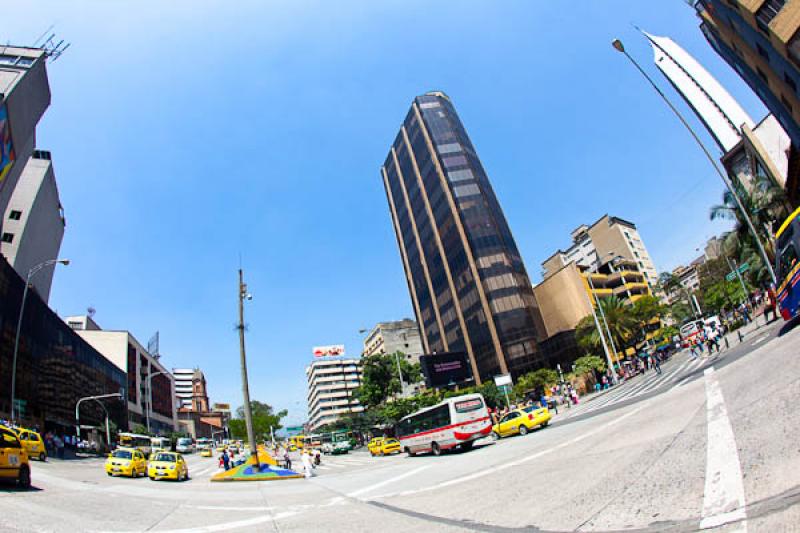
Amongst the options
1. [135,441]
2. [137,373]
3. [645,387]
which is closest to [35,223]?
[137,373]

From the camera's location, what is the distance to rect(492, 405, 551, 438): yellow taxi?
71.5 feet

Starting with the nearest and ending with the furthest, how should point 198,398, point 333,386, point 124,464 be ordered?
point 124,464 → point 333,386 → point 198,398

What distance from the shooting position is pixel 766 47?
83.7 ft

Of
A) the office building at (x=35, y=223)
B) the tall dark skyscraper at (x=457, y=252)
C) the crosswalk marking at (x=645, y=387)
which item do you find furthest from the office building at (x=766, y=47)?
the office building at (x=35, y=223)

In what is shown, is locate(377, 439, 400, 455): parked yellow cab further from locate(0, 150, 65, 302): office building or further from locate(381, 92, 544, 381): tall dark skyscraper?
locate(0, 150, 65, 302): office building

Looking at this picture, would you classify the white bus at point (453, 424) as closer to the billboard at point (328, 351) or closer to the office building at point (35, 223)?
the office building at point (35, 223)

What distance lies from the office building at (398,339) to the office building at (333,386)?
18874 millimetres

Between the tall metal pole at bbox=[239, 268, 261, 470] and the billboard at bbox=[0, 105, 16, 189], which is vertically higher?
the billboard at bbox=[0, 105, 16, 189]

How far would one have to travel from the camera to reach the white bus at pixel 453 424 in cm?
2044

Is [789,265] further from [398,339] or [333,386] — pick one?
[333,386]

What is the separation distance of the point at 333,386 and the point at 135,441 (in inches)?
3557

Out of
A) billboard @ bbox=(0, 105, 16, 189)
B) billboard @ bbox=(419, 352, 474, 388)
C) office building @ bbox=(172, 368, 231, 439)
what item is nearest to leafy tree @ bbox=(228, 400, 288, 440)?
office building @ bbox=(172, 368, 231, 439)

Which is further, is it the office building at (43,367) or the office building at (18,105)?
the office building at (18,105)

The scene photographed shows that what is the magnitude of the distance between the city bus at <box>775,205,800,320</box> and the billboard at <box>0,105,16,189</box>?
6188 cm
